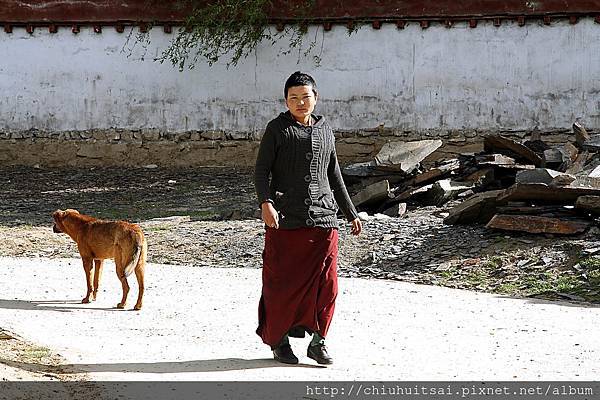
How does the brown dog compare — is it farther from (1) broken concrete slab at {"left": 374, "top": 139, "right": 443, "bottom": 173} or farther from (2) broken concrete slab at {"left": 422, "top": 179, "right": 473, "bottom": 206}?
(1) broken concrete slab at {"left": 374, "top": 139, "right": 443, "bottom": 173}

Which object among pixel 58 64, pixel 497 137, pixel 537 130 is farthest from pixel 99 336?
pixel 58 64

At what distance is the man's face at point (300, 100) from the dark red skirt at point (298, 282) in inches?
30.7

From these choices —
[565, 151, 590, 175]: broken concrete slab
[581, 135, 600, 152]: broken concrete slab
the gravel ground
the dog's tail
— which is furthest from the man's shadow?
[581, 135, 600, 152]: broken concrete slab

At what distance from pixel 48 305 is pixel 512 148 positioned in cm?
725

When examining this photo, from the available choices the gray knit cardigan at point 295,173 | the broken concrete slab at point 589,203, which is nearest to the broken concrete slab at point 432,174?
the broken concrete slab at point 589,203

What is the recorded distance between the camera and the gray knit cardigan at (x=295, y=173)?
7.17 m

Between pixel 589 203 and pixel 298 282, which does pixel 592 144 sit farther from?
pixel 298 282

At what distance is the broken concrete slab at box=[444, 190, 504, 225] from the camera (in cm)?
1204

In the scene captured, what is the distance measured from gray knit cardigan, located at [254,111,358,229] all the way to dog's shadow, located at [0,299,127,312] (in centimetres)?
248

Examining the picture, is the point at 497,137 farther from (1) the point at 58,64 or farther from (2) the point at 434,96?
(1) the point at 58,64

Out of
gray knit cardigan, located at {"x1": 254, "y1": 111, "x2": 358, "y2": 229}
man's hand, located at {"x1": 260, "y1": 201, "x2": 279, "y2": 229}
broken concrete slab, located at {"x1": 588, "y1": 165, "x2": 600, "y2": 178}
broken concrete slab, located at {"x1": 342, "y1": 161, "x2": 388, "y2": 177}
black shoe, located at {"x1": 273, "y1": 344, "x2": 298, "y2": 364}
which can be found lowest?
black shoe, located at {"x1": 273, "y1": 344, "x2": 298, "y2": 364}

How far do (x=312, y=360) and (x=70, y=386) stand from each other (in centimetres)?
168

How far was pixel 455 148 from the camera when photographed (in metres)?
18.7

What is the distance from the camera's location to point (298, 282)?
7109mm
